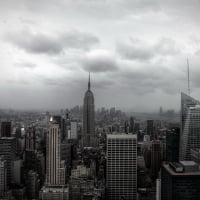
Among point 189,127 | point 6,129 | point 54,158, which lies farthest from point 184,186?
point 6,129

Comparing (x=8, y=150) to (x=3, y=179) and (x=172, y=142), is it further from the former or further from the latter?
(x=172, y=142)

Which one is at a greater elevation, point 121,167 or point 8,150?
point 8,150

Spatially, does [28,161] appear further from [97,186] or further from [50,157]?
[97,186]

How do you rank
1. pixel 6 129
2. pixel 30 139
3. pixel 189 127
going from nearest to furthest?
pixel 189 127, pixel 6 129, pixel 30 139

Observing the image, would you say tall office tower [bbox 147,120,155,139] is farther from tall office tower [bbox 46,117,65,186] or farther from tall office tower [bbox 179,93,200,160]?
tall office tower [bbox 46,117,65,186]

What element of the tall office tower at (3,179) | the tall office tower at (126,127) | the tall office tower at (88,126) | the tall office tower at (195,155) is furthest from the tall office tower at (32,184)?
the tall office tower at (195,155)

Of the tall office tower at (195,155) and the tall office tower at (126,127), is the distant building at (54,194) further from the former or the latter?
the tall office tower at (195,155)

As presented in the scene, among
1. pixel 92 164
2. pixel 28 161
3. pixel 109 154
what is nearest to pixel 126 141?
pixel 109 154
